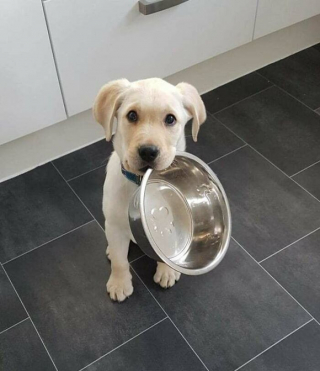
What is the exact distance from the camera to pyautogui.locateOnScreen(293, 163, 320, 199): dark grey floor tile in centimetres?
207

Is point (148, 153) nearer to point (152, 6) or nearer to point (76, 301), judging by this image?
point (76, 301)

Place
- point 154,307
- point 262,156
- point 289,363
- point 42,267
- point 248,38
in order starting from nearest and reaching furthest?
point 289,363 → point 154,307 → point 42,267 → point 262,156 → point 248,38

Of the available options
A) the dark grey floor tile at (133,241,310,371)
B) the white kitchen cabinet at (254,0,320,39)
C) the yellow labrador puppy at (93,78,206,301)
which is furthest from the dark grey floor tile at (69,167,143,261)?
the white kitchen cabinet at (254,0,320,39)

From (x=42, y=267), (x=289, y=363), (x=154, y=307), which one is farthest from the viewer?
(x=42, y=267)

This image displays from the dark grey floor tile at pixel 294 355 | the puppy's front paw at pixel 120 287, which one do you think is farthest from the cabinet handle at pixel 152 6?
the dark grey floor tile at pixel 294 355

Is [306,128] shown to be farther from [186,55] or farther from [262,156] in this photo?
[186,55]

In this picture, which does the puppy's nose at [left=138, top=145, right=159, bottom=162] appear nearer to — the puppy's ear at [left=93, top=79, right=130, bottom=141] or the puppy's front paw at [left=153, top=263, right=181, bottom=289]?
the puppy's ear at [left=93, top=79, right=130, bottom=141]

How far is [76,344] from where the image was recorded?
1619 mm

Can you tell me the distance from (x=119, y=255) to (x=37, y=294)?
0.34 metres

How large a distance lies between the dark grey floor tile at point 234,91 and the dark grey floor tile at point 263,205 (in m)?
0.36

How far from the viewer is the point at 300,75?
2652 mm

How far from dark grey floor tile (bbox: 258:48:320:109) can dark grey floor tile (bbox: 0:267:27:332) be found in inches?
63.0

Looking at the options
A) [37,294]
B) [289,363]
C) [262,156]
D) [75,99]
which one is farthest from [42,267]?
[262,156]

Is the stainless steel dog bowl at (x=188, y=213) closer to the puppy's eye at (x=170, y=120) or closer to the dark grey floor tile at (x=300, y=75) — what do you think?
the puppy's eye at (x=170, y=120)
